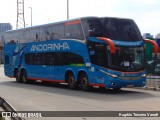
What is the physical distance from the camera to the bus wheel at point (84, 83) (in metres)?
19.9

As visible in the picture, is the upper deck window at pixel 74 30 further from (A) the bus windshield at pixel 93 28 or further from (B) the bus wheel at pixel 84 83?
(B) the bus wheel at pixel 84 83

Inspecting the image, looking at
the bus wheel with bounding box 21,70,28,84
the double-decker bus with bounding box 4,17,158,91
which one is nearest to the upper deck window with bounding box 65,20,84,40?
the double-decker bus with bounding box 4,17,158,91

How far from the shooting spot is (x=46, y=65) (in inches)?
949

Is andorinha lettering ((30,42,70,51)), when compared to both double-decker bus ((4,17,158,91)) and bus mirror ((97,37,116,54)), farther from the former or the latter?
bus mirror ((97,37,116,54))

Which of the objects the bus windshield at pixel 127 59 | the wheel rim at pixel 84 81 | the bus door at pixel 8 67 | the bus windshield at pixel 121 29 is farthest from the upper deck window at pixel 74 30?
the bus door at pixel 8 67

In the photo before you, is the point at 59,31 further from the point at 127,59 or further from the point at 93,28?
the point at 127,59

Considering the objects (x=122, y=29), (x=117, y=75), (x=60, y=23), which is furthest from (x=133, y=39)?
(x=60, y=23)

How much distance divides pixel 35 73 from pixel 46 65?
75.9 inches

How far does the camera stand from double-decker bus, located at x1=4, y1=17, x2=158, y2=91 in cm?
1834

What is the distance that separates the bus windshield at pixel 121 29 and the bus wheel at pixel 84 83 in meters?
2.71

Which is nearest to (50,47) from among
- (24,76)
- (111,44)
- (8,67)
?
(24,76)

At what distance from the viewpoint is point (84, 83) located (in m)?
20.2

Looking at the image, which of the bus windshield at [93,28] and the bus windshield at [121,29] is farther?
the bus windshield at [93,28]

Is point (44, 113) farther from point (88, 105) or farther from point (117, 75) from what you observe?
point (117, 75)
